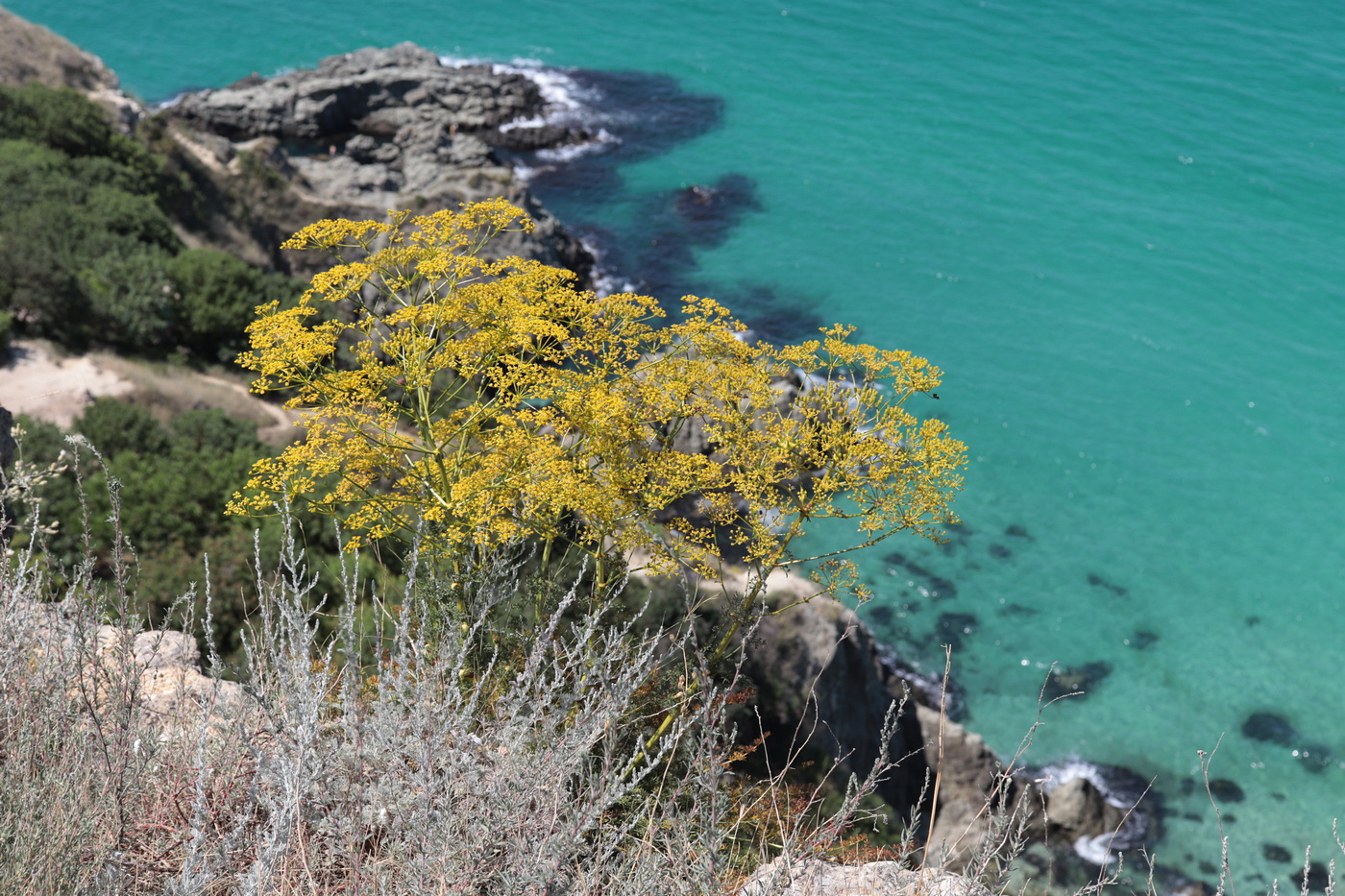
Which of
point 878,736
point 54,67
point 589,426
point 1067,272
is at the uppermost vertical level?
point 54,67

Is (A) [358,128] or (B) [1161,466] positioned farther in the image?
(A) [358,128]

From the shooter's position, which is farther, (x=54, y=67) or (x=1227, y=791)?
(x=54, y=67)

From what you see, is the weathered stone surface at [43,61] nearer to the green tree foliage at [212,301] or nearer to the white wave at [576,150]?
the white wave at [576,150]

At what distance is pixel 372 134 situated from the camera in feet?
144

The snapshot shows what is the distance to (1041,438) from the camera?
30141mm

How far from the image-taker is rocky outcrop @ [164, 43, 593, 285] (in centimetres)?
3472

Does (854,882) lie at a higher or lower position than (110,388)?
higher

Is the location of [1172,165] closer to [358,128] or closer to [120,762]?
[358,128]

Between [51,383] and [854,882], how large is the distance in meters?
21.5

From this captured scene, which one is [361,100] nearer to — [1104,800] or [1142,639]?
[1142,639]

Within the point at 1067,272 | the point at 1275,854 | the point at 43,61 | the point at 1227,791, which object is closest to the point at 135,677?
the point at 1275,854

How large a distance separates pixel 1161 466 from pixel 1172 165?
21116 mm

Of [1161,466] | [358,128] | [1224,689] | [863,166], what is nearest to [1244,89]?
[863,166]

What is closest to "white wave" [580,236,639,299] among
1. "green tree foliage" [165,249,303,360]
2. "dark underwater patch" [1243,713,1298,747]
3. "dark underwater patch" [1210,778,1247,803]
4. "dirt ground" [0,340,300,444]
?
"green tree foliage" [165,249,303,360]
